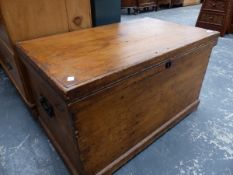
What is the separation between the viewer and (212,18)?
268 centimetres

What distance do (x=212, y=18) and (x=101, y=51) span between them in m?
2.47

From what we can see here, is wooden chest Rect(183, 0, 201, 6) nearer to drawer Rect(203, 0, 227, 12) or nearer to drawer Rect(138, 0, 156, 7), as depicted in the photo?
drawer Rect(138, 0, 156, 7)

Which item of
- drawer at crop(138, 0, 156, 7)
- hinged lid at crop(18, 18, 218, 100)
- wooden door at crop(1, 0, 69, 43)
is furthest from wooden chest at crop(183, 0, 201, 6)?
wooden door at crop(1, 0, 69, 43)

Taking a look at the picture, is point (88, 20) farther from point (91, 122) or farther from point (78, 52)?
point (91, 122)

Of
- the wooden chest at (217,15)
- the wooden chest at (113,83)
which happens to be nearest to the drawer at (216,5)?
the wooden chest at (217,15)

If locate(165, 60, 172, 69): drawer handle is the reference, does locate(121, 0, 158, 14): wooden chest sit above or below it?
below

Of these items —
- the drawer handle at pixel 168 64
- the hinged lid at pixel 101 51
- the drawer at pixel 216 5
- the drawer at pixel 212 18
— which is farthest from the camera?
the drawer at pixel 212 18

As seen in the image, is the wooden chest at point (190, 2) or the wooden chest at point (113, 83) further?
the wooden chest at point (190, 2)

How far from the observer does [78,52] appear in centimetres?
77

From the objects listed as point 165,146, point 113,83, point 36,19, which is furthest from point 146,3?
point 113,83

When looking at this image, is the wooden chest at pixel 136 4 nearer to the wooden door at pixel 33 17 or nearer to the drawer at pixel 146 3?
the drawer at pixel 146 3

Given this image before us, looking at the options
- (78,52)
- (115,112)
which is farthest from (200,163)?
(78,52)

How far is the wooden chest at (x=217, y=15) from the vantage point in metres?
2.51

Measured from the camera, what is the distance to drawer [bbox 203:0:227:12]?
8.19ft
